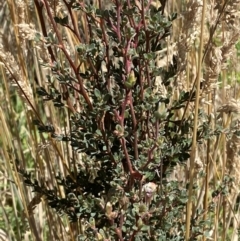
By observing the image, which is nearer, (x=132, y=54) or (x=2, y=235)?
(x=132, y=54)

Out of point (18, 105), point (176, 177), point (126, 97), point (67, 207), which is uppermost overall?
point (126, 97)

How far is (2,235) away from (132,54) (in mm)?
777

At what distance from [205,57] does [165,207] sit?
226 millimetres

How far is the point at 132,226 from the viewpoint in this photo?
0.77m

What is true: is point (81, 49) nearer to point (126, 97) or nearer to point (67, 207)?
point (126, 97)

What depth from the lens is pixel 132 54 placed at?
0.72 metres

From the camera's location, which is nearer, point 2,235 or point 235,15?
point 235,15

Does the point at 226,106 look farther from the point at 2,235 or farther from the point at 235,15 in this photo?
the point at 2,235

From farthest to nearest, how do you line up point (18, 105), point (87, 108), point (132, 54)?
point (18, 105)
point (87, 108)
point (132, 54)

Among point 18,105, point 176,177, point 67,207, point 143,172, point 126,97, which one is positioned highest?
point 126,97

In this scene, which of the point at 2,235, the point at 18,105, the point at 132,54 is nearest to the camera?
the point at 132,54

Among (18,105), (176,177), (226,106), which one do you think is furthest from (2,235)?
(18,105)

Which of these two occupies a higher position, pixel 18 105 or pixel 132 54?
pixel 132 54

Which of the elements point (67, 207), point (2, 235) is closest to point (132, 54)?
point (67, 207)
